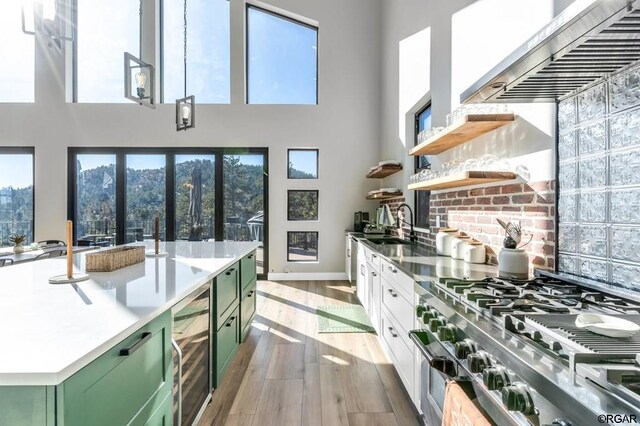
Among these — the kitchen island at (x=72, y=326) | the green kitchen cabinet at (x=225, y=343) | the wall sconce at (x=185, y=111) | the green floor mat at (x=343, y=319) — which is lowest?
the green floor mat at (x=343, y=319)

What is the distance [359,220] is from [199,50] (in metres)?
4.41

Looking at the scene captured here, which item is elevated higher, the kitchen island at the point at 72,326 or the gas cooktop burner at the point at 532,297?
the gas cooktop burner at the point at 532,297

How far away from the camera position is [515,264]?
5.59 ft

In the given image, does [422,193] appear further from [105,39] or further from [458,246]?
[105,39]

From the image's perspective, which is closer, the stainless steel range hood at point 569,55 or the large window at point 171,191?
the stainless steel range hood at point 569,55

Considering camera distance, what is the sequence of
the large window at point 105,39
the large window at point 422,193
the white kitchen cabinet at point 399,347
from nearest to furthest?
the white kitchen cabinet at point 399,347 < the large window at point 422,193 < the large window at point 105,39

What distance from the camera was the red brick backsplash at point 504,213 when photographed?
1754 millimetres

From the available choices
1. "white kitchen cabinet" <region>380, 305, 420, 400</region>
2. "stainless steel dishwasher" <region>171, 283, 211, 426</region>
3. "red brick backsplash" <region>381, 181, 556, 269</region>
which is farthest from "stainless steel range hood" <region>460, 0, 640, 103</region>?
"stainless steel dishwasher" <region>171, 283, 211, 426</region>

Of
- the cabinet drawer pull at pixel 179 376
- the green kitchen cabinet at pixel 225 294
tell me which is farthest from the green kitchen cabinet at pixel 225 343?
the cabinet drawer pull at pixel 179 376

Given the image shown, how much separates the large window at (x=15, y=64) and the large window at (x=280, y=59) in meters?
3.98

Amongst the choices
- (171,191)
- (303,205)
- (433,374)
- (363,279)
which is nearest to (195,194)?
(171,191)

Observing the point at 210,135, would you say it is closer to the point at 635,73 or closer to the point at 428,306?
the point at 428,306

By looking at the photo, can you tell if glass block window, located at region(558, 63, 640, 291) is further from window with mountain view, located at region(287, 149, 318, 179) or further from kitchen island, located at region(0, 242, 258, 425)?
window with mountain view, located at region(287, 149, 318, 179)

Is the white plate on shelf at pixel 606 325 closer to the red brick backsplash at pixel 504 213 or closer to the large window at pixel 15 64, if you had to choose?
the red brick backsplash at pixel 504 213
